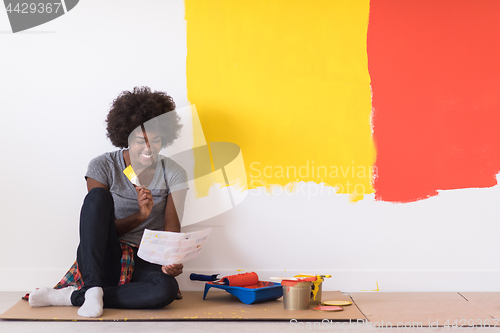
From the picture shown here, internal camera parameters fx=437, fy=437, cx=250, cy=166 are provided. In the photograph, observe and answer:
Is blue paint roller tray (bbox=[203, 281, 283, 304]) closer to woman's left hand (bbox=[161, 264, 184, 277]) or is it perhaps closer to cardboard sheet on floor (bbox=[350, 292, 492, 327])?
woman's left hand (bbox=[161, 264, 184, 277])

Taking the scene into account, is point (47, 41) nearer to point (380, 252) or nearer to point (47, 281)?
point (47, 281)

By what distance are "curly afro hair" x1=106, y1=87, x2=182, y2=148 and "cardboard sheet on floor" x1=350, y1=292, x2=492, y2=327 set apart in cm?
110

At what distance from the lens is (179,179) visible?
1.89 m

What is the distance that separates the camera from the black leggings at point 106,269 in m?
1.54

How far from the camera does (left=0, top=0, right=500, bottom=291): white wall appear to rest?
203 centimetres

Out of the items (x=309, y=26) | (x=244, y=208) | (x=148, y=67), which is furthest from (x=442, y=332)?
(x=148, y=67)

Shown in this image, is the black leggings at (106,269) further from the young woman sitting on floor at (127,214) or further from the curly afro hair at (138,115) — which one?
the curly afro hair at (138,115)

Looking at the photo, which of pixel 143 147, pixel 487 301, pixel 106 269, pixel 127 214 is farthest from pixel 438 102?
pixel 106 269

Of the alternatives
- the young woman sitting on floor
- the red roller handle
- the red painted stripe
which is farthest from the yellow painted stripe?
the red roller handle

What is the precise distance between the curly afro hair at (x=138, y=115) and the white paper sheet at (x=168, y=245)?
54 cm

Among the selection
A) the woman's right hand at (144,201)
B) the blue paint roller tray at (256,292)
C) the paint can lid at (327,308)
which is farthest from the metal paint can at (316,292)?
the woman's right hand at (144,201)

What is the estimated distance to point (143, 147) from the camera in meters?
1.80

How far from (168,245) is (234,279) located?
1.33 feet

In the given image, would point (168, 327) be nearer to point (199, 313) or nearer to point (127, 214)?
point (199, 313)
